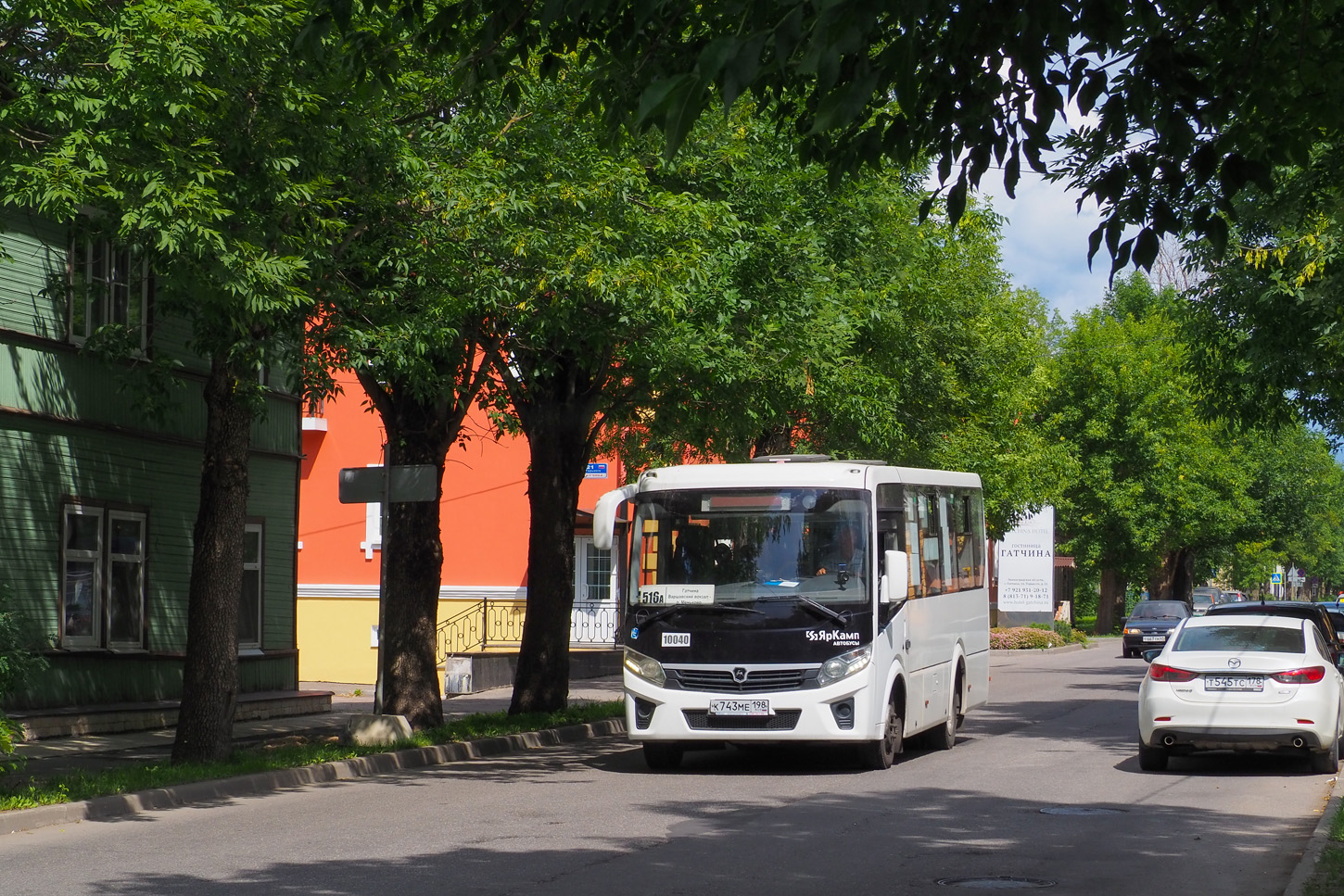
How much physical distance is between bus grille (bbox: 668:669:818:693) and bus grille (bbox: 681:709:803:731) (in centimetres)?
23

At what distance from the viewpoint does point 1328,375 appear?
833 inches

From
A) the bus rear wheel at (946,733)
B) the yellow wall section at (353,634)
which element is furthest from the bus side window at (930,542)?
the yellow wall section at (353,634)

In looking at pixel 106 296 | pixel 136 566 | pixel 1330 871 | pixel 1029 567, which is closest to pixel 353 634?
pixel 136 566

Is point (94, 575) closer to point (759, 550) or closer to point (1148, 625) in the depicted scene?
point (759, 550)

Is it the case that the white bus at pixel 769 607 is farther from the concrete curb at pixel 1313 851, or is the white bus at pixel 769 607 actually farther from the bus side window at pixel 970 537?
the concrete curb at pixel 1313 851

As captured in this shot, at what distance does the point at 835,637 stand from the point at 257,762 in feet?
17.8

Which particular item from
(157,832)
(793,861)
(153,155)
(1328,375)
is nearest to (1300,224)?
(1328,375)

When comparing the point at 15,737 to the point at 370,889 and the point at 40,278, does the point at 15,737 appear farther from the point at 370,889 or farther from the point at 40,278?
the point at 40,278

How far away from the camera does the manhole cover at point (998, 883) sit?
8.99 meters

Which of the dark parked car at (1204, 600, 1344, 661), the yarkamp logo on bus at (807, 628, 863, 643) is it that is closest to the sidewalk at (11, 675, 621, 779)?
the yarkamp logo on bus at (807, 628, 863, 643)

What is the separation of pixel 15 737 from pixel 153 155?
14.3 ft

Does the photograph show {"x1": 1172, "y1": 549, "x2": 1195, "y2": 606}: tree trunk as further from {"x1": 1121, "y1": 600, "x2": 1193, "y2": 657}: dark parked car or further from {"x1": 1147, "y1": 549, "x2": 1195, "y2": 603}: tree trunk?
{"x1": 1121, "y1": 600, "x2": 1193, "y2": 657}: dark parked car

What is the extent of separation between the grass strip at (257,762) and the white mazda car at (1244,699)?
714 cm

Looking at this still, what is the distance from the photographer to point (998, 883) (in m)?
9.12
